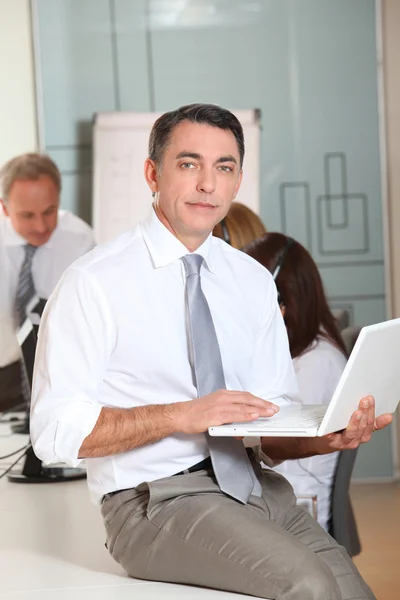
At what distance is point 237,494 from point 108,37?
3.98 m

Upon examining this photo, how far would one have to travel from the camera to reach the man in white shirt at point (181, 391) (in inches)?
62.3

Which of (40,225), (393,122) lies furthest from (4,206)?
(393,122)

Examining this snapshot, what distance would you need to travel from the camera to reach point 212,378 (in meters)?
1.79

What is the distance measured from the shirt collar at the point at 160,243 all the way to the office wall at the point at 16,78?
3482 mm

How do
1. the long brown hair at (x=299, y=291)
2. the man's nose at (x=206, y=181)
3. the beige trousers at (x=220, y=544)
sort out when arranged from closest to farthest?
the beige trousers at (x=220, y=544) → the man's nose at (x=206, y=181) → the long brown hair at (x=299, y=291)

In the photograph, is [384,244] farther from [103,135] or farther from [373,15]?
[103,135]

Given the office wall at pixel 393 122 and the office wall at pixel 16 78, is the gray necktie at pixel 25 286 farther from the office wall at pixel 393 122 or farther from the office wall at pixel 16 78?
the office wall at pixel 393 122

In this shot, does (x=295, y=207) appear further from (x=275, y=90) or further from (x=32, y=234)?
(x=32, y=234)

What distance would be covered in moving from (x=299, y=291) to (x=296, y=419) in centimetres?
101

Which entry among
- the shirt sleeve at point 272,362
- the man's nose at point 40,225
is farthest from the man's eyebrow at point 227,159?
the man's nose at point 40,225

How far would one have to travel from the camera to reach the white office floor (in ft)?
5.31

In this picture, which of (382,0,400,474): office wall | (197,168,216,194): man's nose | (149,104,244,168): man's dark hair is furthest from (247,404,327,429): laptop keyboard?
(382,0,400,474): office wall

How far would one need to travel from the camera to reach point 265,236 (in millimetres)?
2682

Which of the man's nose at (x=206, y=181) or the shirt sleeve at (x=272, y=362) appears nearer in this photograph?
the man's nose at (x=206, y=181)
